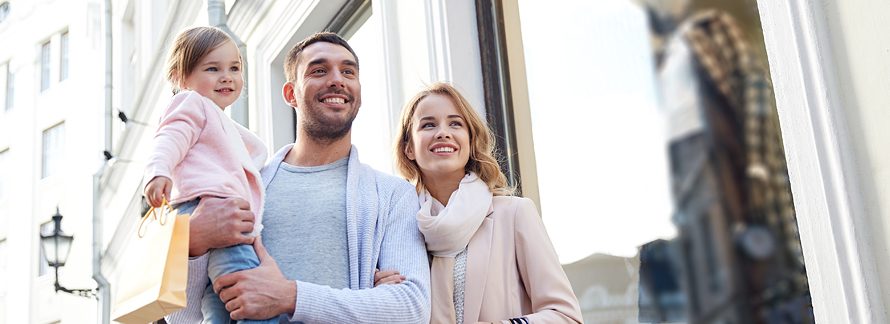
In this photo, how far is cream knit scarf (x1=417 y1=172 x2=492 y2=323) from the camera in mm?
2023

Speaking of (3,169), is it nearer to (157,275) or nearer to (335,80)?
(335,80)

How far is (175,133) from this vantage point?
6.04ft

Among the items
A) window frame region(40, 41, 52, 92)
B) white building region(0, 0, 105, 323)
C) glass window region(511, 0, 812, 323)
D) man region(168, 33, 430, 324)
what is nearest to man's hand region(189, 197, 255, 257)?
man region(168, 33, 430, 324)

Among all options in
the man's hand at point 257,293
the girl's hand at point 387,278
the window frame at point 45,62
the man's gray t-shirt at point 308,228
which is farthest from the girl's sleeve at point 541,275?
the window frame at point 45,62

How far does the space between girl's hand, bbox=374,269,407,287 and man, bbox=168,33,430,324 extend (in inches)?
0.8

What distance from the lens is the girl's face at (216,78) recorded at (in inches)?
81.5

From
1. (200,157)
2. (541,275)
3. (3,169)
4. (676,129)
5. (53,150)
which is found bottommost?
(541,275)

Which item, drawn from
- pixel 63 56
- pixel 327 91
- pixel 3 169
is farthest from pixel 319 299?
pixel 3 169

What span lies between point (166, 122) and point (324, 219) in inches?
19.4

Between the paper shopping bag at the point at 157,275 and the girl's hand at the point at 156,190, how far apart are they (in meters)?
0.03

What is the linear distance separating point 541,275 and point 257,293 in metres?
0.81

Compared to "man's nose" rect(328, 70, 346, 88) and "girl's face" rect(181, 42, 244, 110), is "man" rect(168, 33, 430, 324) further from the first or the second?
"girl's face" rect(181, 42, 244, 110)

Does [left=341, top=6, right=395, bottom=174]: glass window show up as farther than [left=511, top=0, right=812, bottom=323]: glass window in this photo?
Yes

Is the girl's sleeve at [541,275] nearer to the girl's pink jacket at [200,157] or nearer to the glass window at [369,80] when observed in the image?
the girl's pink jacket at [200,157]
